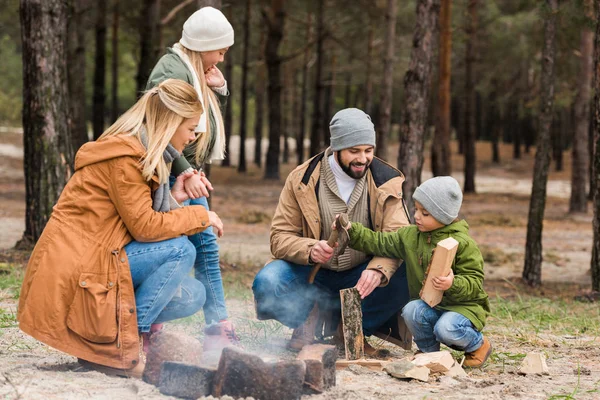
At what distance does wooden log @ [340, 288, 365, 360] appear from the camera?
471 cm

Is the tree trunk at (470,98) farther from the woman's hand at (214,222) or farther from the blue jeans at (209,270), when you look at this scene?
the woman's hand at (214,222)

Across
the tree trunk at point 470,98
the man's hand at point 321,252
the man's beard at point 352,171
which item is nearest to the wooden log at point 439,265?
the man's hand at point 321,252

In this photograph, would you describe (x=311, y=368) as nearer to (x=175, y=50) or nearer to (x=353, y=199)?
(x=353, y=199)

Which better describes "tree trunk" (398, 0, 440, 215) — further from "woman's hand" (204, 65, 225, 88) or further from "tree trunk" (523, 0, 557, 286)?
"woman's hand" (204, 65, 225, 88)

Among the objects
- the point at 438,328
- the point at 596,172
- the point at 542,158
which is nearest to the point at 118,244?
the point at 438,328

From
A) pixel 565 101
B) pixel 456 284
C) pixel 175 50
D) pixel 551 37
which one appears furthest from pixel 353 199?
pixel 565 101

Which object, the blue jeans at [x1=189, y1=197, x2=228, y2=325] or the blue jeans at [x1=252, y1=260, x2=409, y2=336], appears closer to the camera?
the blue jeans at [x1=189, y1=197, x2=228, y2=325]

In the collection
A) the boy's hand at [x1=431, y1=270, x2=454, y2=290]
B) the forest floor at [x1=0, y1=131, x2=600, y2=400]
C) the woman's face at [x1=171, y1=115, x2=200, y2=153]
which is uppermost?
the woman's face at [x1=171, y1=115, x2=200, y2=153]

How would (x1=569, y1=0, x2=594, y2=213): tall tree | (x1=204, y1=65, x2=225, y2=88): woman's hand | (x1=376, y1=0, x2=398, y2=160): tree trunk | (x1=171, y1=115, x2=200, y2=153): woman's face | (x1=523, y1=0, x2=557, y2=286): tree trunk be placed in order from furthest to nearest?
(x1=376, y1=0, x2=398, y2=160): tree trunk → (x1=569, y1=0, x2=594, y2=213): tall tree → (x1=523, y1=0, x2=557, y2=286): tree trunk → (x1=204, y1=65, x2=225, y2=88): woman's hand → (x1=171, y1=115, x2=200, y2=153): woman's face

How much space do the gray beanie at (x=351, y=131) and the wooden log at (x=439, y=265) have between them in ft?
2.48

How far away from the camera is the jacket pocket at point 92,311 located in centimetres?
383

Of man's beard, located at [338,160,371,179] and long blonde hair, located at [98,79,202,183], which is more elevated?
long blonde hair, located at [98,79,202,183]

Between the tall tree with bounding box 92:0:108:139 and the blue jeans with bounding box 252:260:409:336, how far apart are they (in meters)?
15.7

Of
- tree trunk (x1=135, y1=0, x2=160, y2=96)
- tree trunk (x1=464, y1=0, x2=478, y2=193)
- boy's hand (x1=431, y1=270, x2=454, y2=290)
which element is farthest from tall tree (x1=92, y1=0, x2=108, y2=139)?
boy's hand (x1=431, y1=270, x2=454, y2=290)
